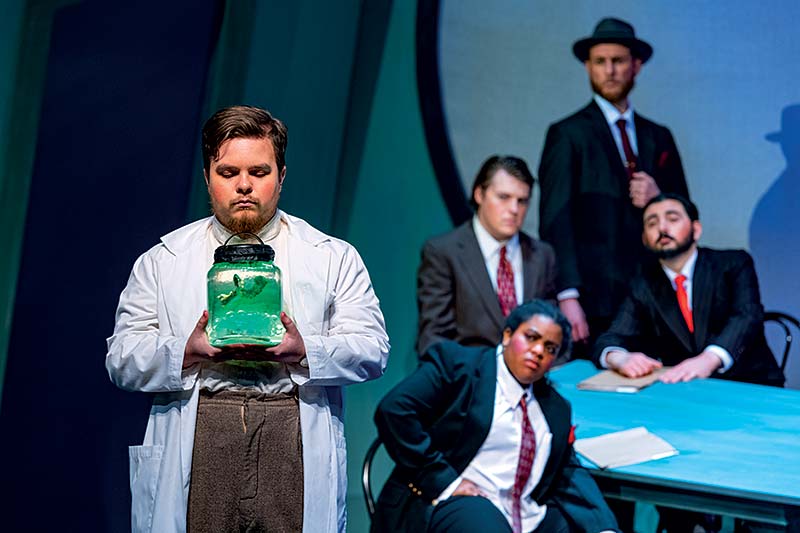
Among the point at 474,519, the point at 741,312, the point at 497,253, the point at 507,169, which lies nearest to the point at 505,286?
the point at 497,253

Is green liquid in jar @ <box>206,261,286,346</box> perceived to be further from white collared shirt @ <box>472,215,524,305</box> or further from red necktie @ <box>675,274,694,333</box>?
red necktie @ <box>675,274,694,333</box>

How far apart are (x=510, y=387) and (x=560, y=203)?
2.27m

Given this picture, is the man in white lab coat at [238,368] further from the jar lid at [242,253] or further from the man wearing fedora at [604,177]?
the man wearing fedora at [604,177]

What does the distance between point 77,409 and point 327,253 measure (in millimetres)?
1541

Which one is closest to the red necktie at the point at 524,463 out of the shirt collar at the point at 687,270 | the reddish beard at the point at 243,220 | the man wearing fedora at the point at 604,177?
the reddish beard at the point at 243,220

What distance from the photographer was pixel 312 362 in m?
2.25

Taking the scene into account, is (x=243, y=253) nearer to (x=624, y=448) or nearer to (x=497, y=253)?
(x=624, y=448)

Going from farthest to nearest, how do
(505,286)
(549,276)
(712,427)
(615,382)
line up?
1. (549,276)
2. (505,286)
3. (615,382)
4. (712,427)

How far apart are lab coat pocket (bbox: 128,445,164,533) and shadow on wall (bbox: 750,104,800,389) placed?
13.3 feet

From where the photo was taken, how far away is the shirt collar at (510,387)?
386 centimetres

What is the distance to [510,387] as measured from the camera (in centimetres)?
387

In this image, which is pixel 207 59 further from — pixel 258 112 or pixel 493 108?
pixel 493 108

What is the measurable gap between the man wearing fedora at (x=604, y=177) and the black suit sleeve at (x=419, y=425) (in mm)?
2062

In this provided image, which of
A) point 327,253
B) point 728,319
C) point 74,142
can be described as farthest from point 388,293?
point 327,253
